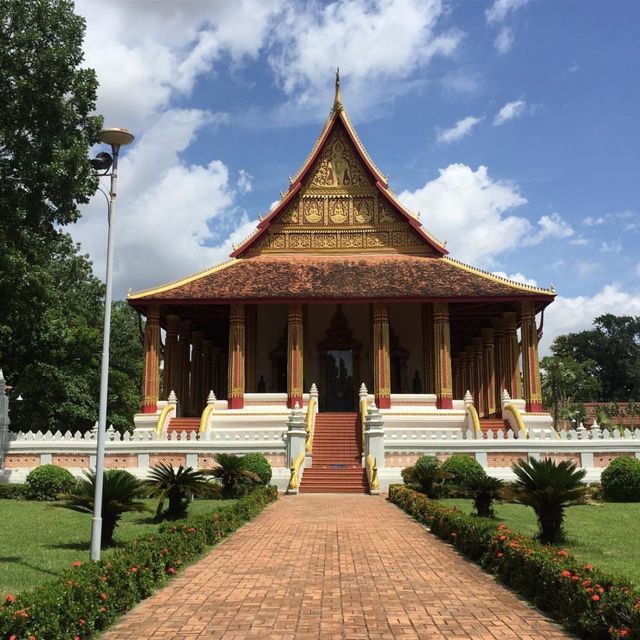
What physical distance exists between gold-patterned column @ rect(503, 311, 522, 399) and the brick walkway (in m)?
18.0

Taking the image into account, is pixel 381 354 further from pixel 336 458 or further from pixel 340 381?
pixel 336 458

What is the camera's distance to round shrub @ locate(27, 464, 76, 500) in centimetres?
1775

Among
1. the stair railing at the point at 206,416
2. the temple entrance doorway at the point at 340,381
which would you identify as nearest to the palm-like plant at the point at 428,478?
the stair railing at the point at 206,416

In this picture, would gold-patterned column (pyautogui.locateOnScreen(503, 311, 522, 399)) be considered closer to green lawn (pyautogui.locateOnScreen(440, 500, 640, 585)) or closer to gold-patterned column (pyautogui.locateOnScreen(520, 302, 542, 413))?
gold-patterned column (pyautogui.locateOnScreen(520, 302, 542, 413))

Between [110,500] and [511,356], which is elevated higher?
[511,356]

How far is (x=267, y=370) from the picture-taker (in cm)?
3061

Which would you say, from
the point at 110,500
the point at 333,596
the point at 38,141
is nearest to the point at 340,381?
the point at 38,141

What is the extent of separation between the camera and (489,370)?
105ft

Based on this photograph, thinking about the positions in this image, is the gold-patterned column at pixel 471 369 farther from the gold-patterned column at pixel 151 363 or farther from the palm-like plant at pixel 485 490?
the palm-like plant at pixel 485 490

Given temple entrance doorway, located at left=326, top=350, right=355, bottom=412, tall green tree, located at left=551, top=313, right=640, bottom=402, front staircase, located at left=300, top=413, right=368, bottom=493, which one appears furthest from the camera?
tall green tree, located at left=551, top=313, right=640, bottom=402

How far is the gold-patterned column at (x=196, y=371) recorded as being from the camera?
106 feet

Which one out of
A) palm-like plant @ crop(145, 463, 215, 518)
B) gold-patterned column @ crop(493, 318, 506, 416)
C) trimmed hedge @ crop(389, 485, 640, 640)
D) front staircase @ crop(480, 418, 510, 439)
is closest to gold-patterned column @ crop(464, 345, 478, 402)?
gold-patterned column @ crop(493, 318, 506, 416)

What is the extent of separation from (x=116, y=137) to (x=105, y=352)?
295 cm

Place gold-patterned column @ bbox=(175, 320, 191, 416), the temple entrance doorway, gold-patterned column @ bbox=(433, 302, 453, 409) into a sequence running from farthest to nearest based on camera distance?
the temple entrance doorway
gold-patterned column @ bbox=(175, 320, 191, 416)
gold-patterned column @ bbox=(433, 302, 453, 409)
